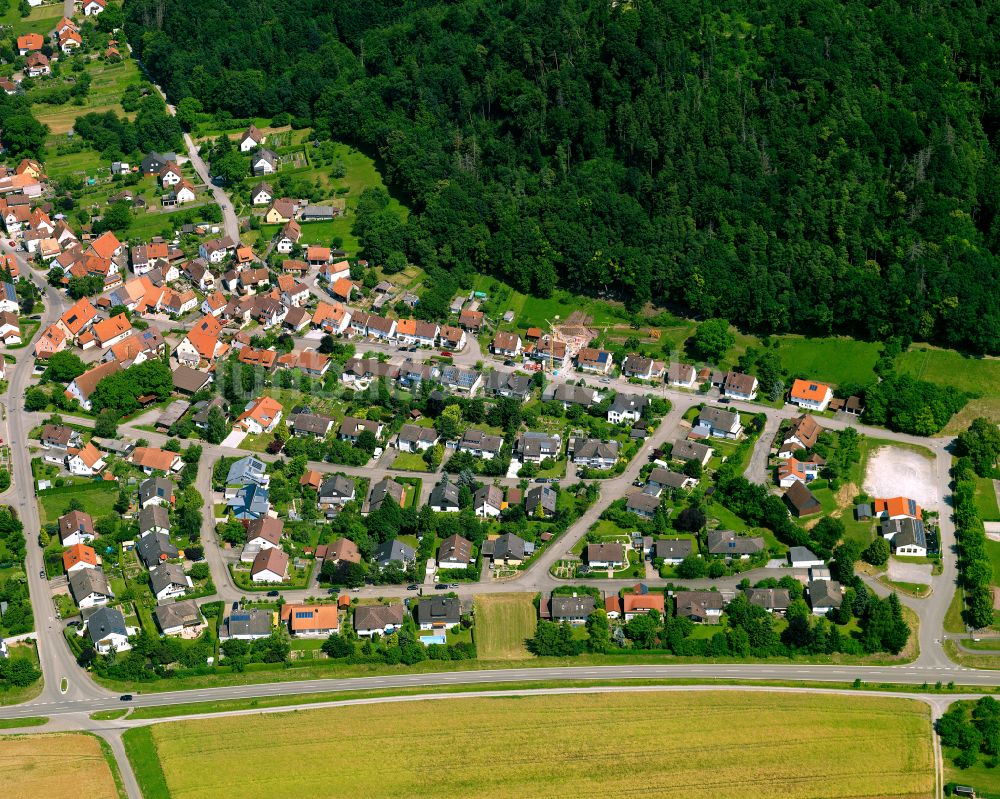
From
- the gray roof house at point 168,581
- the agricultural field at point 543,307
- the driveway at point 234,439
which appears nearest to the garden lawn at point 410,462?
the driveway at point 234,439

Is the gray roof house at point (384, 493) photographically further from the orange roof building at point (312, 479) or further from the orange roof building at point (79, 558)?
the orange roof building at point (79, 558)

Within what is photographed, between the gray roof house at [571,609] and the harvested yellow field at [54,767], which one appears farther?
the gray roof house at [571,609]

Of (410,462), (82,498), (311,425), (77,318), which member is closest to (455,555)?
(410,462)

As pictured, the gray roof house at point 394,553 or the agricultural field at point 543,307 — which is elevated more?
the agricultural field at point 543,307

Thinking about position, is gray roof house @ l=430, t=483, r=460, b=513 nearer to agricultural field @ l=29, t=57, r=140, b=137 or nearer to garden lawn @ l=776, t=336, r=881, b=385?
garden lawn @ l=776, t=336, r=881, b=385

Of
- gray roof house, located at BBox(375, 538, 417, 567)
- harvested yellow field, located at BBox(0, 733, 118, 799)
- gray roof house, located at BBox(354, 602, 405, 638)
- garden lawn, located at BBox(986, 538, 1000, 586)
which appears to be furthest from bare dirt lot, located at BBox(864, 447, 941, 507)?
harvested yellow field, located at BBox(0, 733, 118, 799)

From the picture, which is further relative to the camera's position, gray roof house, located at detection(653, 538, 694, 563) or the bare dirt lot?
the bare dirt lot
